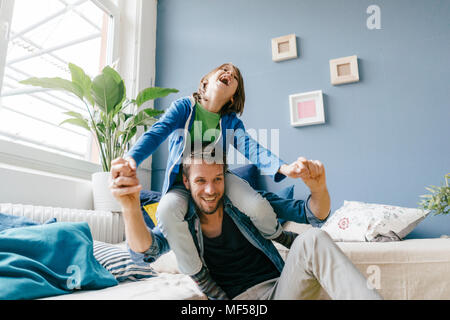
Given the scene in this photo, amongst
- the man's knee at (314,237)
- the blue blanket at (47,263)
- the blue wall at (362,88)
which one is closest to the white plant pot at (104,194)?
the blue blanket at (47,263)

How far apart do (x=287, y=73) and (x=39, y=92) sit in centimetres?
163

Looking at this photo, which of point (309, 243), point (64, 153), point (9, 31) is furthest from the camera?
point (64, 153)

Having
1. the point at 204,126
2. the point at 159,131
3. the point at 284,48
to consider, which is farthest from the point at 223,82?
the point at 284,48

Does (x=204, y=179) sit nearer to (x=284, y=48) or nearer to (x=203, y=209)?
(x=203, y=209)

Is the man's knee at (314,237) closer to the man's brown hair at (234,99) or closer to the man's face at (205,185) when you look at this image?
the man's face at (205,185)

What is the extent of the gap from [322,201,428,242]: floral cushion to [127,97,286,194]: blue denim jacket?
867mm

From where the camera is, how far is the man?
675mm

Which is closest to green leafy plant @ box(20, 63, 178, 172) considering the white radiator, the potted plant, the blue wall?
the potted plant

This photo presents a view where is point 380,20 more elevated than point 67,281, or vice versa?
point 380,20

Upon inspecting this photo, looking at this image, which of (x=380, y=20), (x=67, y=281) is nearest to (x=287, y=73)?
(x=380, y=20)

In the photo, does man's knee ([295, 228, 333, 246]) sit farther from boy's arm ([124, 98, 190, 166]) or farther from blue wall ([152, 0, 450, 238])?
blue wall ([152, 0, 450, 238])

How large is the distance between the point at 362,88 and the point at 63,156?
6.26 ft

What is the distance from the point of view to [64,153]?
89.7 inches

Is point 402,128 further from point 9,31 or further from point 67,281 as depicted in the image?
point 9,31
